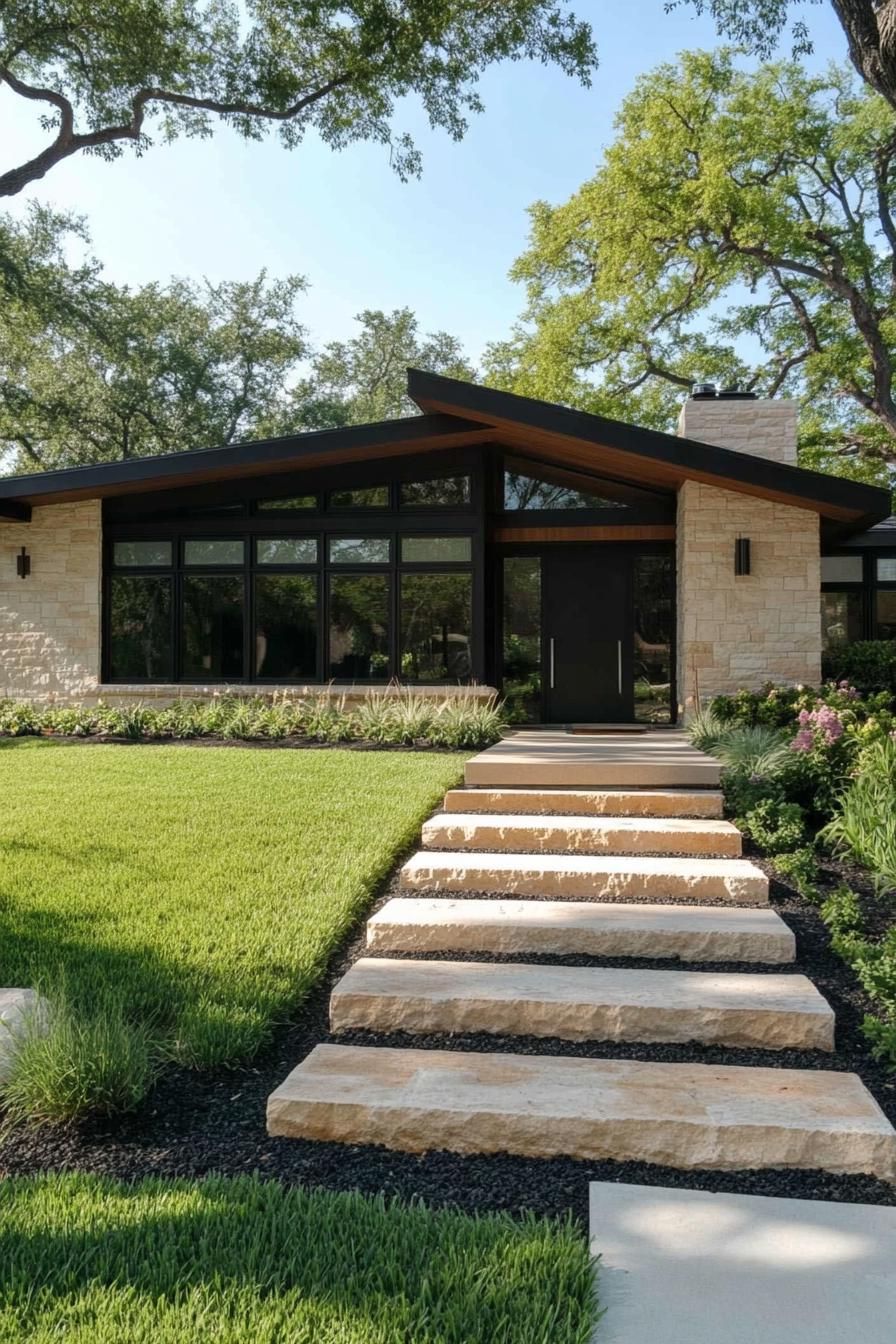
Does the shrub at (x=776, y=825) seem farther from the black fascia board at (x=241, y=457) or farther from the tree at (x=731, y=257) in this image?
the tree at (x=731, y=257)

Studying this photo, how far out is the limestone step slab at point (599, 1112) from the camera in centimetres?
223

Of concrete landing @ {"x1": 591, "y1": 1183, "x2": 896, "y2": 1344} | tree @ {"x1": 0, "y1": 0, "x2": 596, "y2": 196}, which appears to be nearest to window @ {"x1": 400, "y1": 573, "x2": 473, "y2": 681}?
tree @ {"x1": 0, "y1": 0, "x2": 596, "y2": 196}

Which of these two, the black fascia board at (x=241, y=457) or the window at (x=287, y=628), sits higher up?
the black fascia board at (x=241, y=457)

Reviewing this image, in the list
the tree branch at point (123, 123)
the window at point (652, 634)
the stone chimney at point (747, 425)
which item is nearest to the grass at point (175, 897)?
the window at point (652, 634)

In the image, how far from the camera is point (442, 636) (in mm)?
10297

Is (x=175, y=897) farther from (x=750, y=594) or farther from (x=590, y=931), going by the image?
(x=750, y=594)

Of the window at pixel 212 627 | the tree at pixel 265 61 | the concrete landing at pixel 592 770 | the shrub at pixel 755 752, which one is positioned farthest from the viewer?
the tree at pixel 265 61

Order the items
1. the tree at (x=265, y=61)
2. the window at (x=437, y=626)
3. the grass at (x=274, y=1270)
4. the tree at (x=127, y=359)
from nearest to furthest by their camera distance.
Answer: the grass at (x=274, y=1270), the window at (x=437, y=626), the tree at (x=265, y=61), the tree at (x=127, y=359)

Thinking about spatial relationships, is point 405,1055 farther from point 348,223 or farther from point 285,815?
point 348,223

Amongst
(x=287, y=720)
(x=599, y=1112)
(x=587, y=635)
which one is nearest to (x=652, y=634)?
(x=587, y=635)

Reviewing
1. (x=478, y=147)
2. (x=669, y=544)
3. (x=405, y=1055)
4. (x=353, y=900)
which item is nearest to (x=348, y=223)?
(x=478, y=147)

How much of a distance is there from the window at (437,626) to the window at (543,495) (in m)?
1.26

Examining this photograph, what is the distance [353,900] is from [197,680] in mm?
7390

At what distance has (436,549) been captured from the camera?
10344mm
